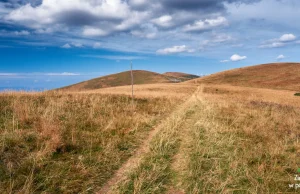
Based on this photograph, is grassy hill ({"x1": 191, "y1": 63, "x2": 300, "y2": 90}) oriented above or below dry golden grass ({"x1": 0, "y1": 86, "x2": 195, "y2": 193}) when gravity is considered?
above

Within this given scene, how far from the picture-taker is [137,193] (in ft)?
16.1

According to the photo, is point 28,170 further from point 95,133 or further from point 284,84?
point 284,84

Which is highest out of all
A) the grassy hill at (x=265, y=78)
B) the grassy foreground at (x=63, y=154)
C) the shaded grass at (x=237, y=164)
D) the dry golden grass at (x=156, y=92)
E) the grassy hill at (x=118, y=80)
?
the grassy hill at (x=118, y=80)

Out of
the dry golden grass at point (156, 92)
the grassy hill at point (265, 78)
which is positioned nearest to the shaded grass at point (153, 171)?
the dry golden grass at point (156, 92)

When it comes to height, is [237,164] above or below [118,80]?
below

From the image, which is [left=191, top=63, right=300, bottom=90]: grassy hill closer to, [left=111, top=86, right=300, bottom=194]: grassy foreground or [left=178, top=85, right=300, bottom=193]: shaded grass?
[left=178, top=85, right=300, bottom=193]: shaded grass

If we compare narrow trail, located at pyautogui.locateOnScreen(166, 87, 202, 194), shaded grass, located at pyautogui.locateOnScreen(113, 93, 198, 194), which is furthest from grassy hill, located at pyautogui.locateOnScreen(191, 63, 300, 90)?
shaded grass, located at pyautogui.locateOnScreen(113, 93, 198, 194)

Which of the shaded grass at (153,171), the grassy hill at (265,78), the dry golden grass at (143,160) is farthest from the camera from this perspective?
the grassy hill at (265,78)

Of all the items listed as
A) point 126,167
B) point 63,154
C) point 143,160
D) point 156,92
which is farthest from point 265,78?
point 63,154

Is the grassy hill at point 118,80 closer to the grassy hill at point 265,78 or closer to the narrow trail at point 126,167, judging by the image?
the grassy hill at point 265,78

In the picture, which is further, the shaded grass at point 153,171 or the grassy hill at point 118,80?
the grassy hill at point 118,80

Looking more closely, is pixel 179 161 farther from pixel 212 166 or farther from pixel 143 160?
pixel 143 160

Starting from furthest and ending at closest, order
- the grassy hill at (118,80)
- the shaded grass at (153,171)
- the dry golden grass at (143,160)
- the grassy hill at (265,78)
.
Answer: the grassy hill at (118,80) → the grassy hill at (265,78) → the dry golden grass at (143,160) → the shaded grass at (153,171)

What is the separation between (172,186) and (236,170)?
6.68 ft
